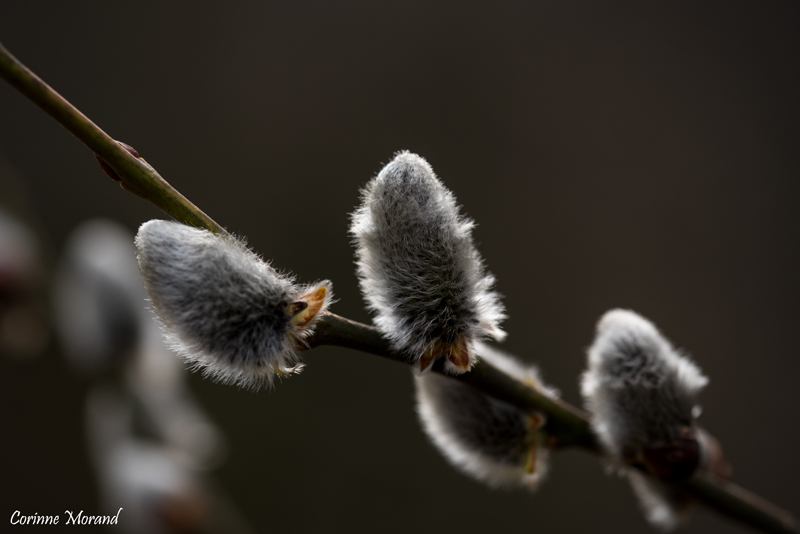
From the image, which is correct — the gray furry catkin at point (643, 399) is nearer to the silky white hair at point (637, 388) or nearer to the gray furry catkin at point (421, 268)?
the silky white hair at point (637, 388)

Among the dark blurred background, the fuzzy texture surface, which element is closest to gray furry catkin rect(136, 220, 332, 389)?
the fuzzy texture surface

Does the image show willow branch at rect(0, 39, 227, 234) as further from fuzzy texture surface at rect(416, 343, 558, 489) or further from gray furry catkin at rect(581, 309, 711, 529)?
gray furry catkin at rect(581, 309, 711, 529)

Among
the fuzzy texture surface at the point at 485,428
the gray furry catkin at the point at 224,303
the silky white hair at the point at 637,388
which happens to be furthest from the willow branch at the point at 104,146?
the silky white hair at the point at 637,388

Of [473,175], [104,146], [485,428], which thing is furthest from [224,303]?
[473,175]

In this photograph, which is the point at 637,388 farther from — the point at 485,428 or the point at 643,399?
the point at 485,428

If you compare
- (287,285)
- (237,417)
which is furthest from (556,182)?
(287,285)

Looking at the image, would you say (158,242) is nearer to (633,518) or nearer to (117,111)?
(117,111)
